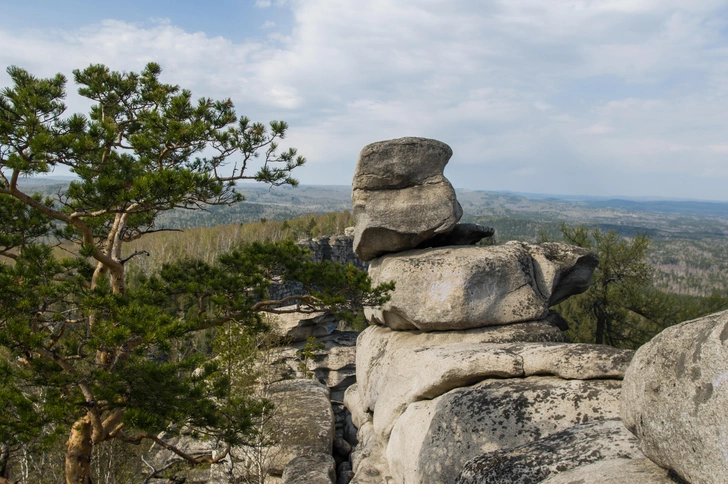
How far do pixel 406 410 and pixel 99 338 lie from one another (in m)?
6.09

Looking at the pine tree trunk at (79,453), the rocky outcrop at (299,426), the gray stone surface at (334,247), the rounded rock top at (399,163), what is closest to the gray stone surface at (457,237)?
the rounded rock top at (399,163)

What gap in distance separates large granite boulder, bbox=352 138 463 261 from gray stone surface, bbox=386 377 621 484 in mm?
5752

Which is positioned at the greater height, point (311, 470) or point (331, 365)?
point (311, 470)

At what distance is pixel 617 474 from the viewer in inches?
163

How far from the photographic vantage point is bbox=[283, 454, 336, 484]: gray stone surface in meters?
12.0

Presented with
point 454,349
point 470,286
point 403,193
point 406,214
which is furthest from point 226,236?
point 454,349

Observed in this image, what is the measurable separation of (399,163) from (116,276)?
26.7ft

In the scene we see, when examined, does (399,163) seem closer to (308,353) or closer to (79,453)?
(79,453)

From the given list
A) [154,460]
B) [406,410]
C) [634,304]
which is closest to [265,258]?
[406,410]

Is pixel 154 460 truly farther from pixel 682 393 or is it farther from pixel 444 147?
pixel 682 393

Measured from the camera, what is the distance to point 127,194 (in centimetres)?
678

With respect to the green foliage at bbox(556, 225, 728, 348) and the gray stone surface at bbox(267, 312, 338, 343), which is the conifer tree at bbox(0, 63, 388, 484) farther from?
the gray stone surface at bbox(267, 312, 338, 343)

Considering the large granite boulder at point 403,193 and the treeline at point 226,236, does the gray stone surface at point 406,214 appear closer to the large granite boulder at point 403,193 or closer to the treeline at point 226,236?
the large granite boulder at point 403,193

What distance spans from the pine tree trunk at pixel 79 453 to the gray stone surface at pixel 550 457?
6434 mm
